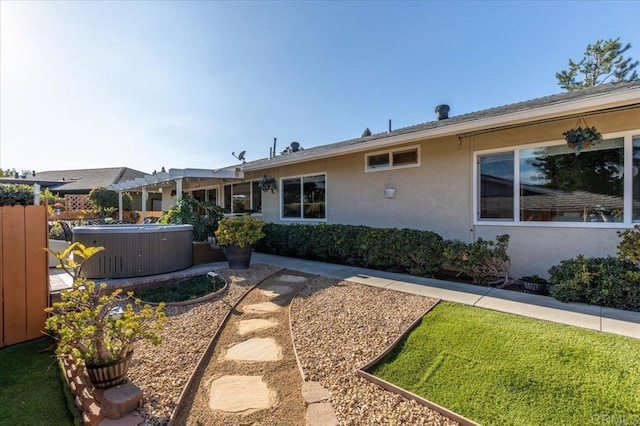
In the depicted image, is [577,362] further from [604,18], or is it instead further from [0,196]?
[604,18]

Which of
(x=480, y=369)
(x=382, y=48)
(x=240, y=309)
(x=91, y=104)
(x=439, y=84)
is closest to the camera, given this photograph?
(x=480, y=369)

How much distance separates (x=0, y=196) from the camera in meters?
3.95

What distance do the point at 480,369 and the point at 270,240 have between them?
7.74 meters

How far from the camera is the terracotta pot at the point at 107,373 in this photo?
2.47 m

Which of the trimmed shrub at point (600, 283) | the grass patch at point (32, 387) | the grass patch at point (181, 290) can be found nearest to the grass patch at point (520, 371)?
the trimmed shrub at point (600, 283)

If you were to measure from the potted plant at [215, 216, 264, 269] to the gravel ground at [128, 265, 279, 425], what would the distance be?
191 cm

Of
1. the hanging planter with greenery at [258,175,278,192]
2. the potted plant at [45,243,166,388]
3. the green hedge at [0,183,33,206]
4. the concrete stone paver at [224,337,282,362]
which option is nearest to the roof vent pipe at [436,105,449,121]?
the hanging planter with greenery at [258,175,278,192]

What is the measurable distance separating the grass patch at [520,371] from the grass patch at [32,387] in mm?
2953

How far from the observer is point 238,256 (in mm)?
Answer: 7398

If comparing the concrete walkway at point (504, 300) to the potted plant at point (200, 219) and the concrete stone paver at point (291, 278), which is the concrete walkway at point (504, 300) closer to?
the concrete stone paver at point (291, 278)

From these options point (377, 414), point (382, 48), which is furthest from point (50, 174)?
point (377, 414)

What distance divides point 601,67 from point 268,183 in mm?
22705

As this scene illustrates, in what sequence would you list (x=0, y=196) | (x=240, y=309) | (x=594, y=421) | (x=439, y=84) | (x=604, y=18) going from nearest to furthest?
(x=594, y=421) → (x=0, y=196) → (x=240, y=309) → (x=604, y=18) → (x=439, y=84)

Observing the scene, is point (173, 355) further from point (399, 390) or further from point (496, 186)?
point (496, 186)
